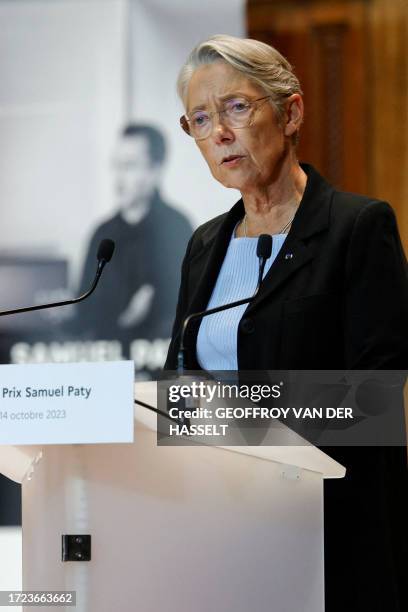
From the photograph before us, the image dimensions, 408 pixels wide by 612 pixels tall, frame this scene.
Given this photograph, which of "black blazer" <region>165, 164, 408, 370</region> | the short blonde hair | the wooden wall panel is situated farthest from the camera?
the wooden wall panel

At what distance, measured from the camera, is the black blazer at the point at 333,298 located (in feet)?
6.08

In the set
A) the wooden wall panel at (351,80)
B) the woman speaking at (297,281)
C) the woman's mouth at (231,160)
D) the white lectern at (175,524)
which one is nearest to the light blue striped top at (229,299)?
the woman speaking at (297,281)

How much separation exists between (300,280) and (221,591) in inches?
26.6

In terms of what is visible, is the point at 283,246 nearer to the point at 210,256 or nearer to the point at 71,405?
the point at 210,256

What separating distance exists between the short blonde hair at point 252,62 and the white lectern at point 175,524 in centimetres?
87

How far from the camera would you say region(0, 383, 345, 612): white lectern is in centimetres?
153

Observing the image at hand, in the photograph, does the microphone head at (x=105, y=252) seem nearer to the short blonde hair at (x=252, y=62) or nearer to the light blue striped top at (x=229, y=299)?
the light blue striped top at (x=229, y=299)

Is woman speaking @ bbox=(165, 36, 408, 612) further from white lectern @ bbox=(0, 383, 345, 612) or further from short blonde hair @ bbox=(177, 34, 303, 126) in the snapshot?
white lectern @ bbox=(0, 383, 345, 612)

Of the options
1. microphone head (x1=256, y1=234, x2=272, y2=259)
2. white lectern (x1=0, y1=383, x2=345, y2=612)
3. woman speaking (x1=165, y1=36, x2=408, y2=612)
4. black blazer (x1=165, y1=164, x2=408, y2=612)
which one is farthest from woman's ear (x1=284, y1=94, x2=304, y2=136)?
white lectern (x1=0, y1=383, x2=345, y2=612)

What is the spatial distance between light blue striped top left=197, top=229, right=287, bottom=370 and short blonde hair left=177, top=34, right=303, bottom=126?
311 millimetres

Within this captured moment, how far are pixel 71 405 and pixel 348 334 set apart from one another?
24.7 inches

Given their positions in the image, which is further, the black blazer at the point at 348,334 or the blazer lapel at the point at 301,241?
the blazer lapel at the point at 301,241

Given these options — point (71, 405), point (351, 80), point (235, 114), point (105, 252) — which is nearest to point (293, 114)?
point (235, 114)

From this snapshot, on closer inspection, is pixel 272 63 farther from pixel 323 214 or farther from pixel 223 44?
pixel 323 214
